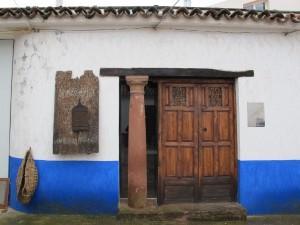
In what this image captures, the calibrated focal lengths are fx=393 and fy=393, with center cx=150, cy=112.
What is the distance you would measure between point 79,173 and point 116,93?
1515 mm

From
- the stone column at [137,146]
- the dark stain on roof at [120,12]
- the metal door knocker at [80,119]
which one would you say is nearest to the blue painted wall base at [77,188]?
the stone column at [137,146]

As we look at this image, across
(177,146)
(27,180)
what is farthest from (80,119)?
(177,146)

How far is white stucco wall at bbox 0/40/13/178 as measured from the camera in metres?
7.24

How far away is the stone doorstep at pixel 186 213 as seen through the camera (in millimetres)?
6488

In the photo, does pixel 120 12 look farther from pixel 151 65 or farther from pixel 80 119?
pixel 80 119

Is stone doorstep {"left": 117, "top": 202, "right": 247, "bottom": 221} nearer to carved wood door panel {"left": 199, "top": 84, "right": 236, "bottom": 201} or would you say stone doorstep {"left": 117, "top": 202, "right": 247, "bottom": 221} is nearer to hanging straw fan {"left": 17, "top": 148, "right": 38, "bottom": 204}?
carved wood door panel {"left": 199, "top": 84, "right": 236, "bottom": 201}

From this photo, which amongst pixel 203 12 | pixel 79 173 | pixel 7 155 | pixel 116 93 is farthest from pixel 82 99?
pixel 203 12

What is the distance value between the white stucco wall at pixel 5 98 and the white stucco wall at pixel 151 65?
22 centimetres

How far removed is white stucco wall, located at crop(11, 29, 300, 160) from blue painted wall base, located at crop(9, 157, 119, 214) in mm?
195

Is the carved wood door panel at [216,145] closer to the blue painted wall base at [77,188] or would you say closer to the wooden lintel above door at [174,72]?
the wooden lintel above door at [174,72]

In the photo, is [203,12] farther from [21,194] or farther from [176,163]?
[21,194]

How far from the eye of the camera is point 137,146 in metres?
6.77

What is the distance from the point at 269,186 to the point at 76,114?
142 inches

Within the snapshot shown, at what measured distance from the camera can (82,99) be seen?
677 cm
